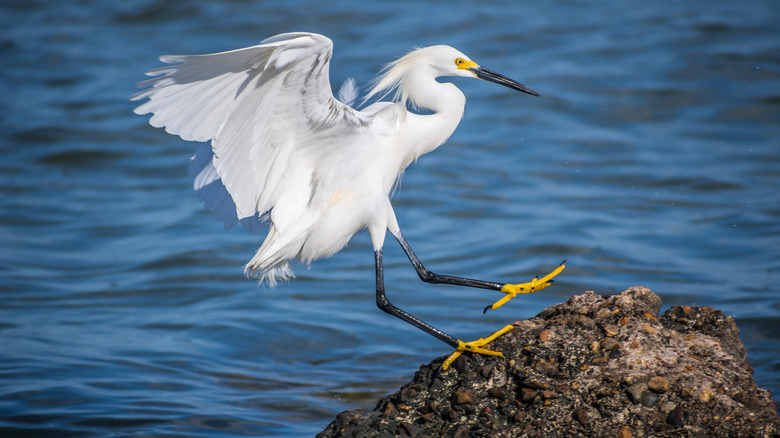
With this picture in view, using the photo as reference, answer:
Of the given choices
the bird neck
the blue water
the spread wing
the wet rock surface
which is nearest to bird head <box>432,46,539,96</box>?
the bird neck

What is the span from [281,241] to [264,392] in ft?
6.51

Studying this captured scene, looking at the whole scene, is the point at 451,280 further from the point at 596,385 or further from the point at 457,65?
the point at 596,385

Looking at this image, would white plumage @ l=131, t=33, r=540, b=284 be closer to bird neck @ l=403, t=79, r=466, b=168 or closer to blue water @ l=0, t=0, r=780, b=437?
bird neck @ l=403, t=79, r=466, b=168

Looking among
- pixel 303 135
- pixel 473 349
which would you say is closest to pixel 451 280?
pixel 473 349

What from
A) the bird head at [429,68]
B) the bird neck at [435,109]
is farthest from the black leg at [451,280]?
the bird head at [429,68]

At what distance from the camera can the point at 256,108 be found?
480cm

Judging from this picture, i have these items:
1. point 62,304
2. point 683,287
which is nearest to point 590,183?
point 683,287

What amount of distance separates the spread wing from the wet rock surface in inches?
64.8

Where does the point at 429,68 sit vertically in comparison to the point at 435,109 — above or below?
above

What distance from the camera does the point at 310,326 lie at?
8141 millimetres

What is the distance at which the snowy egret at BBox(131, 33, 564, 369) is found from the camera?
4.59m

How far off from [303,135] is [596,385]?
2.36 metres

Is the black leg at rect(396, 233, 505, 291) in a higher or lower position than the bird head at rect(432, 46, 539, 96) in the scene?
lower

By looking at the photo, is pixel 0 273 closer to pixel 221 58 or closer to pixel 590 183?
pixel 221 58
